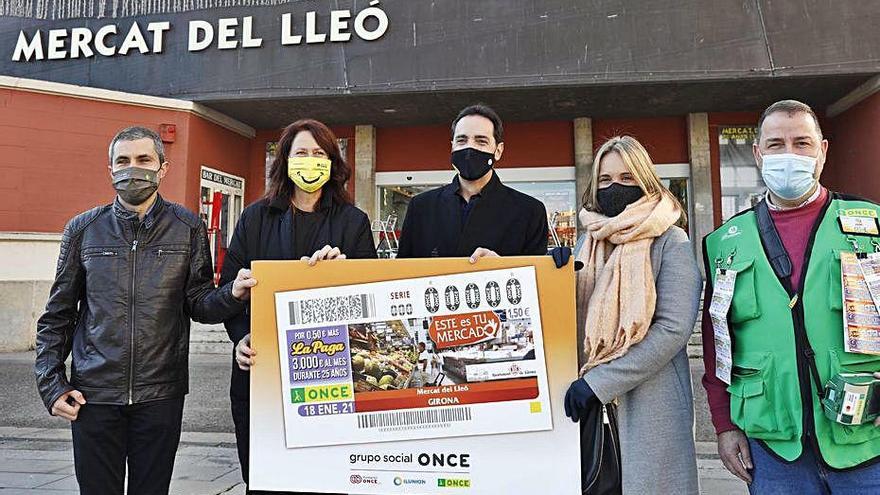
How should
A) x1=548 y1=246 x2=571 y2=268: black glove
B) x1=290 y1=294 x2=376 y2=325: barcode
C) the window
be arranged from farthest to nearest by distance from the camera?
the window → x1=290 y1=294 x2=376 y2=325: barcode → x1=548 y1=246 x2=571 y2=268: black glove

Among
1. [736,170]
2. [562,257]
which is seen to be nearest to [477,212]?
[562,257]

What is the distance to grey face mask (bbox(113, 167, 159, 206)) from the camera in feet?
8.02

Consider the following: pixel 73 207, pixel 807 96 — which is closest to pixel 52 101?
pixel 73 207

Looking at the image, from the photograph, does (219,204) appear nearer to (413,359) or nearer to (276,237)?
(276,237)

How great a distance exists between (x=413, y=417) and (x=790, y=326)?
1389mm

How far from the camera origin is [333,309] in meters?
2.31

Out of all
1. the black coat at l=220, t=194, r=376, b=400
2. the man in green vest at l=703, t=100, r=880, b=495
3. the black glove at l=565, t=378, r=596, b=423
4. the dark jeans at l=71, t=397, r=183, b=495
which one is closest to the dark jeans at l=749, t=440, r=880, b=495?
the man in green vest at l=703, t=100, r=880, b=495

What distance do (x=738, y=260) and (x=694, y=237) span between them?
11.4 meters

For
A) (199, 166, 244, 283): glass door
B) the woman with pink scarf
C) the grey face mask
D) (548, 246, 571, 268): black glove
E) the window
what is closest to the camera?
the woman with pink scarf

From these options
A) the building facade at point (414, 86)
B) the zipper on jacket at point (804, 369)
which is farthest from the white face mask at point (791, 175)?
the building facade at point (414, 86)

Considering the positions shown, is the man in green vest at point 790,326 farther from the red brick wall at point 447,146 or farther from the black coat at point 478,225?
the red brick wall at point 447,146

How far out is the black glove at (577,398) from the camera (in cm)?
205

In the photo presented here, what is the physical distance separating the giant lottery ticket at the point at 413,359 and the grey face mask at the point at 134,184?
30.3 inches

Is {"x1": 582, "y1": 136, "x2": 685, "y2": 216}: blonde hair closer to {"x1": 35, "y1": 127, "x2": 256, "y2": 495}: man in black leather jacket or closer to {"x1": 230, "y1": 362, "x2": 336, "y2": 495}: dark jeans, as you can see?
{"x1": 35, "y1": 127, "x2": 256, "y2": 495}: man in black leather jacket
